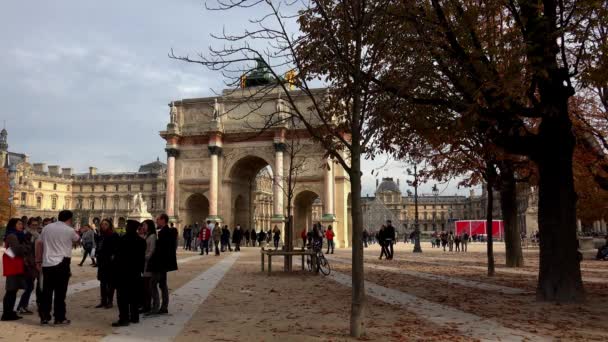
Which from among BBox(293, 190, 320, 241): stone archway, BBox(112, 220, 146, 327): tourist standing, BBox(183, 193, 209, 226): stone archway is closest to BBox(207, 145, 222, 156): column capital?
BBox(183, 193, 209, 226): stone archway

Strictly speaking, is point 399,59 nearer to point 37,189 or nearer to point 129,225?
point 129,225

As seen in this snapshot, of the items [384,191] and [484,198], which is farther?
[384,191]

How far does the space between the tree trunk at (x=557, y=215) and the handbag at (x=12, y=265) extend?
1024 cm

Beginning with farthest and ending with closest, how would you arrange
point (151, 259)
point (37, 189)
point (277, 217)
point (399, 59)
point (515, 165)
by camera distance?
point (37, 189) < point (277, 217) < point (515, 165) < point (399, 59) < point (151, 259)

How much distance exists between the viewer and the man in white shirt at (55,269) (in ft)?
26.4

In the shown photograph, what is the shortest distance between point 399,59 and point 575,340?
5.89 meters

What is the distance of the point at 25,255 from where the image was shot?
8.92 metres

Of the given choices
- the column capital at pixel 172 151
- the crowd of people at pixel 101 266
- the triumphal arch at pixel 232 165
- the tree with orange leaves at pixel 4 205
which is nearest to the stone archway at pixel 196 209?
the triumphal arch at pixel 232 165

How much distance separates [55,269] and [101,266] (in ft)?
6.81

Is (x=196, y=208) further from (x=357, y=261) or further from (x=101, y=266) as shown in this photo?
(x=357, y=261)

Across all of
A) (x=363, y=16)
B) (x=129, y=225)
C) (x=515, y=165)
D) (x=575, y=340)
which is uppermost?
(x=363, y=16)

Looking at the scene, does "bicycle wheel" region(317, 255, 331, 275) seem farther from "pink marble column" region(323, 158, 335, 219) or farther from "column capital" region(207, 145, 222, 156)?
"column capital" region(207, 145, 222, 156)

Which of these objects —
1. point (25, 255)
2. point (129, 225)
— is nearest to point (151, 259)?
point (129, 225)

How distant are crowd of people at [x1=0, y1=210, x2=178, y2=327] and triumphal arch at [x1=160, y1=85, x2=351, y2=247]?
31.6 m
